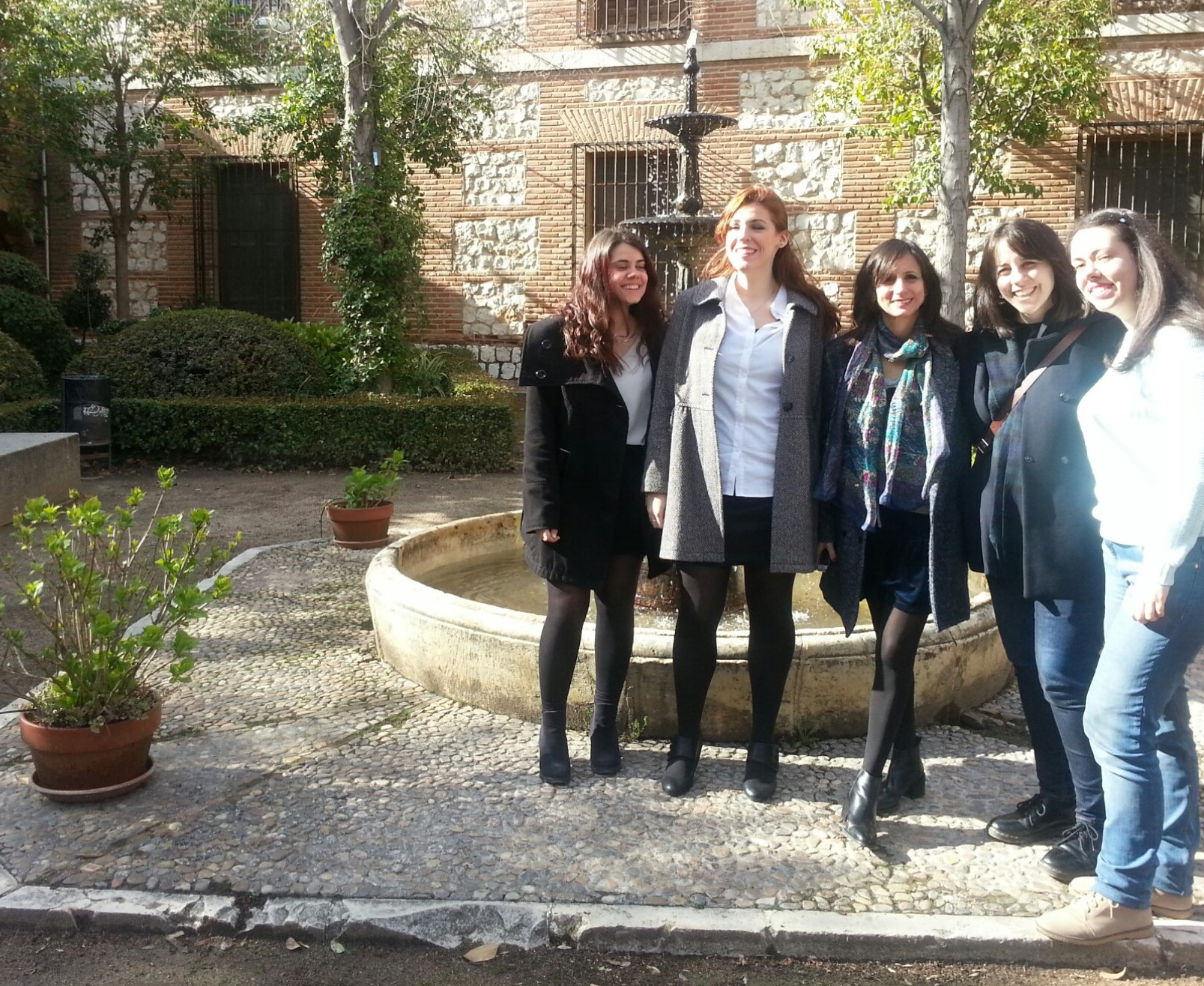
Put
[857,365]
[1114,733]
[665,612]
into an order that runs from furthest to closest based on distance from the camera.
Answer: [665,612] < [857,365] < [1114,733]

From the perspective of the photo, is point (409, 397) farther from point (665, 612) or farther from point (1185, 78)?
point (1185, 78)

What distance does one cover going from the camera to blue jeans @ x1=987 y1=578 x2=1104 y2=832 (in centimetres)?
272

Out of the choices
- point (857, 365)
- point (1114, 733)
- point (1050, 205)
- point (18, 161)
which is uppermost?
point (18, 161)

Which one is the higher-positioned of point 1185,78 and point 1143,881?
point 1185,78

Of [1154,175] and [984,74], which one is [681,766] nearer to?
[984,74]

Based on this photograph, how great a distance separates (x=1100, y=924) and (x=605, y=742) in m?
1.49

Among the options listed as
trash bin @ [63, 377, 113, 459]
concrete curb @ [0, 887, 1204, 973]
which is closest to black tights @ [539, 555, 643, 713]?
concrete curb @ [0, 887, 1204, 973]

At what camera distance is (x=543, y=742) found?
3.42m

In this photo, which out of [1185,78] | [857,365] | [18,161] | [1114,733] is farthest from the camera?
[18,161]

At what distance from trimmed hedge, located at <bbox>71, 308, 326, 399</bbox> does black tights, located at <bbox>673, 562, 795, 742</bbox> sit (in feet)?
28.4

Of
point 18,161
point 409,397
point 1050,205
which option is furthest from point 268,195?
point 1050,205

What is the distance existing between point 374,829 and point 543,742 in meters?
0.60

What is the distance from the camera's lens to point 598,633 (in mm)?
3422

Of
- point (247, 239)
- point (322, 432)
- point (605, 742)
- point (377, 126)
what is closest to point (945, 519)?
point (605, 742)
